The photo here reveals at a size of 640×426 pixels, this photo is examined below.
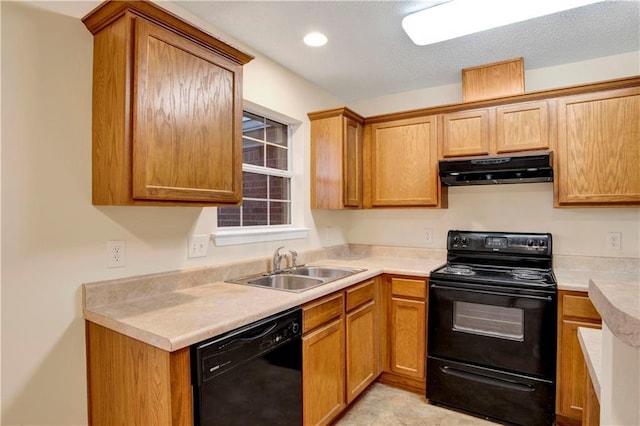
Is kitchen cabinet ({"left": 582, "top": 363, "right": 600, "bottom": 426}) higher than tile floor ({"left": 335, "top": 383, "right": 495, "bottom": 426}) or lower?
higher

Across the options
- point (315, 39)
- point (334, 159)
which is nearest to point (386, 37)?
point (315, 39)

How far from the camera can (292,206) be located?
9.59 ft

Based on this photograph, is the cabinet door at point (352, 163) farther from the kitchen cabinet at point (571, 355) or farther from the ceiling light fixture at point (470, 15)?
the kitchen cabinet at point (571, 355)

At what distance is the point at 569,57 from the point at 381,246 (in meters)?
2.09

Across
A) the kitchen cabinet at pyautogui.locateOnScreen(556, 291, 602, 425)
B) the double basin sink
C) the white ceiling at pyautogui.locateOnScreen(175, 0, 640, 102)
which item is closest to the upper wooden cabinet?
the white ceiling at pyautogui.locateOnScreen(175, 0, 640, 102)

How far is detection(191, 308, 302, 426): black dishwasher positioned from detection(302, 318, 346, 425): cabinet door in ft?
0.26

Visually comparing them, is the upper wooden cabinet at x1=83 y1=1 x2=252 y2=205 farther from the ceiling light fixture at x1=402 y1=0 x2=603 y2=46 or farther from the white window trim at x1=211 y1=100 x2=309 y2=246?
the ceiling light fixture at x1=402 y1=0 x2=603 y2=46

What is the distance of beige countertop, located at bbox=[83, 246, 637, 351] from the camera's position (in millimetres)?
1298

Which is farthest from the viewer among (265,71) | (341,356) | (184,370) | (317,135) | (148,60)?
(317,135)

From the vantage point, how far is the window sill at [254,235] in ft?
7.20

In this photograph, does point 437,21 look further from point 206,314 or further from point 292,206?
point 206,314

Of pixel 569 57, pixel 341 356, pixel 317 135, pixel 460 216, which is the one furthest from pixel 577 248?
pixel 317 135

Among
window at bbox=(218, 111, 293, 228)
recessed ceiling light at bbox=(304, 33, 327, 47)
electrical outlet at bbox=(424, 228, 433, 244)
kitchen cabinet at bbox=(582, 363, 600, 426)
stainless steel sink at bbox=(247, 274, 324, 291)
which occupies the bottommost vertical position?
kitchen cabinet at bbox=(582, 363, 600, 426)

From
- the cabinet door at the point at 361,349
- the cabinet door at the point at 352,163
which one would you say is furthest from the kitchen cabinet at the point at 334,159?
the cabinet door at the point at 361,349
